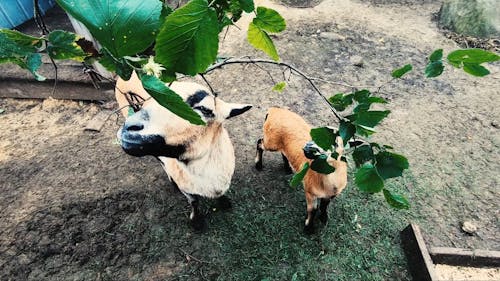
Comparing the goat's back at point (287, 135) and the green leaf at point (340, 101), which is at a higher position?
the green leaf at point (340, 101)

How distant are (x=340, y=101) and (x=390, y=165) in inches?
14.4

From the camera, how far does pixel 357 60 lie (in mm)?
5262

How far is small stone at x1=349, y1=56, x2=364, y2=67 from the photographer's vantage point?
205 inches

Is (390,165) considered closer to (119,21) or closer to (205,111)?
(119,21)

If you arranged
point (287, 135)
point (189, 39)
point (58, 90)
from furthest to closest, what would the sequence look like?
point (58, 90) < point (287, 135) < point (189, 39)

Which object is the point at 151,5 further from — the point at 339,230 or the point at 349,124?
the point at 339,230

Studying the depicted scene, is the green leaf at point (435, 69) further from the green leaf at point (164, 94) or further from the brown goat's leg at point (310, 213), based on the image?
the brown goat's leg at point (310, 213)

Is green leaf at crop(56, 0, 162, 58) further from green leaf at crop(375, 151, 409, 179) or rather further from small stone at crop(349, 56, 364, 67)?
small stone at crop(349, 56, 364, 67)

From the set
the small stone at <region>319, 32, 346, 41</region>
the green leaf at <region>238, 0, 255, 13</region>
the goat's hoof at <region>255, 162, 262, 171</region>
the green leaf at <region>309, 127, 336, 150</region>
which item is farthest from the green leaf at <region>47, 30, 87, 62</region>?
the small stone at <region>319, 32, 346, 41</region>

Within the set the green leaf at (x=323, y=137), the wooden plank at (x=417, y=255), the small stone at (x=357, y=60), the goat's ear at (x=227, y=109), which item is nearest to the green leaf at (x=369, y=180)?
the green leaf at (x=323, y=137)

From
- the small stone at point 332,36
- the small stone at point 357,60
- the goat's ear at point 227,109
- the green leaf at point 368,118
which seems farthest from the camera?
the small stone at point 332,36

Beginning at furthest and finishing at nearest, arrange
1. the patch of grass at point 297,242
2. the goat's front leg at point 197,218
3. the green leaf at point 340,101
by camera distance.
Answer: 1. the goat's front leg at point 197,218
2. the patch of grass at point 297,242
3. the green leaf at point 340,101

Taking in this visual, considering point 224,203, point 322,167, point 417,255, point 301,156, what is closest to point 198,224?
point 224,203

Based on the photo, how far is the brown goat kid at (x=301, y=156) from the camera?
8.52ft
